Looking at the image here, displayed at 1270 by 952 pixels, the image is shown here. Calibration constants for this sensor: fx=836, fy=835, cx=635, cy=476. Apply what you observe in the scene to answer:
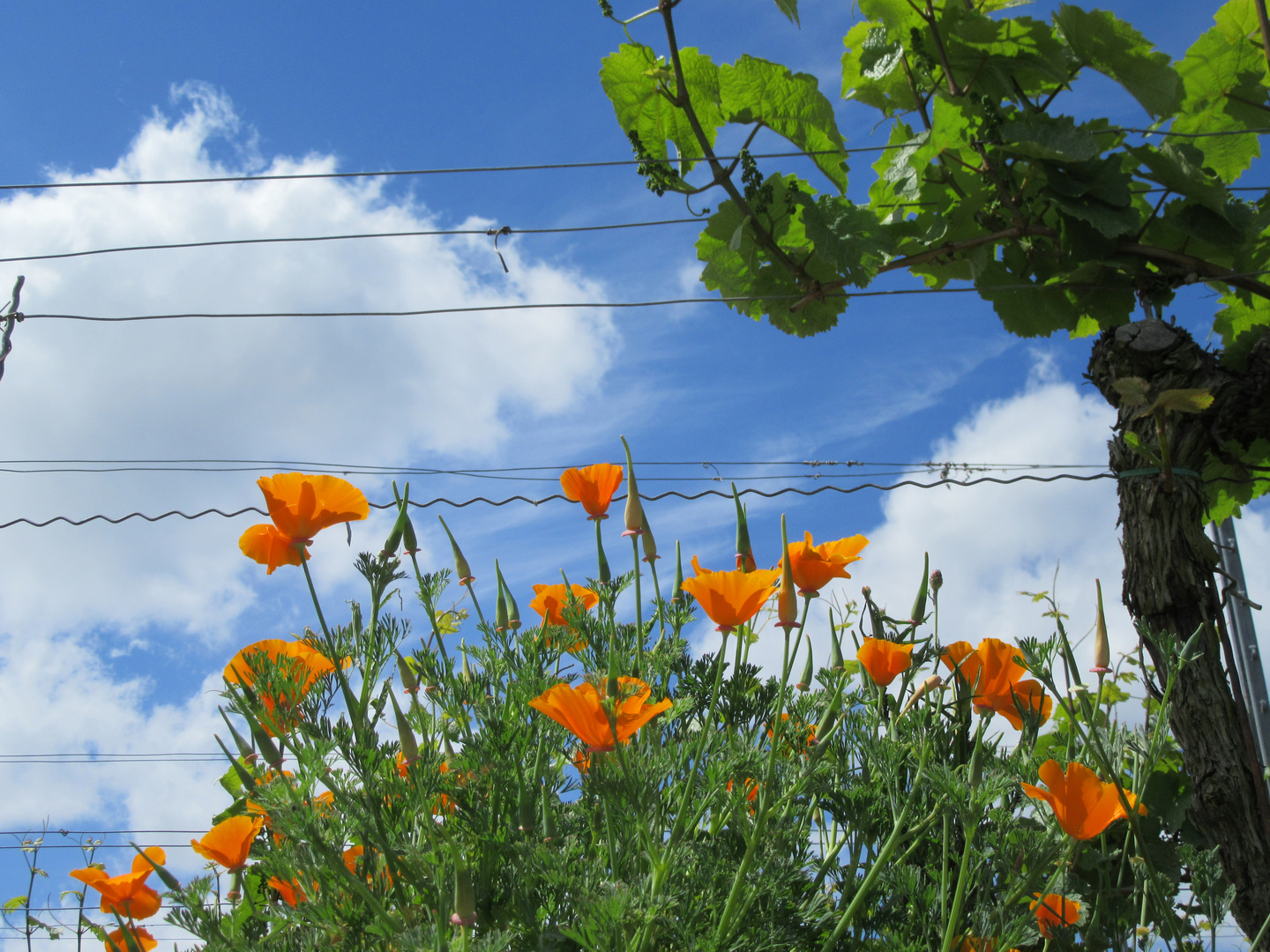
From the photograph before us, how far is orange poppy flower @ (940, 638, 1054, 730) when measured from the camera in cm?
108

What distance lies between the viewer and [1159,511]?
1.70 meters

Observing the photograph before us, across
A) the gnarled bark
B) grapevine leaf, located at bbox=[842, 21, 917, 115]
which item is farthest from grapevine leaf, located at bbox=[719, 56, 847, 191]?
the gnarled bark

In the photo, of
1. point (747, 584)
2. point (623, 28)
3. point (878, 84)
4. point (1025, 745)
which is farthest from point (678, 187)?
point (1025, 745)

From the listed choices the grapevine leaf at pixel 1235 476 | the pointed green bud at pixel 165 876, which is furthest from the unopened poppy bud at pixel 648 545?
the grapevine leaf at pixel 1235 476

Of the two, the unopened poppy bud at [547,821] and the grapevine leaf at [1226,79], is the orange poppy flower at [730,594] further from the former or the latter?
the grapevine leaf at [1226,79]

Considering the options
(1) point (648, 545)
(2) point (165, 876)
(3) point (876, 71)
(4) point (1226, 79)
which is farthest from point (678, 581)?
(4) point (1226, 79)

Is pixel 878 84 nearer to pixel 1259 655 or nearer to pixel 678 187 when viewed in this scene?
pixel 678 187

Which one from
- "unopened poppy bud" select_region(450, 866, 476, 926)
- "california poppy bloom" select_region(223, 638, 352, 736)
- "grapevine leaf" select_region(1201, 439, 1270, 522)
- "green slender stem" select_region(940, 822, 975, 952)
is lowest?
"green slender stem" select_region(940, 822, 975, 952)

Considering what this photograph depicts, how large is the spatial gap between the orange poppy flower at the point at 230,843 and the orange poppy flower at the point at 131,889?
15cm

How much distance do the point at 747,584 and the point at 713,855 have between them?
302mm

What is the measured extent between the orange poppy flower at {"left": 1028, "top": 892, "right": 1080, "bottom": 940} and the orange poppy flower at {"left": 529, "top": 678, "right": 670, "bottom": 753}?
0.55 metres

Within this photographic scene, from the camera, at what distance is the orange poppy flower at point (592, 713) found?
84 cm

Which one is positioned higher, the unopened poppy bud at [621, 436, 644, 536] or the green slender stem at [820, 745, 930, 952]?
the unopened poppy bud at [621, 436, 644, 536]

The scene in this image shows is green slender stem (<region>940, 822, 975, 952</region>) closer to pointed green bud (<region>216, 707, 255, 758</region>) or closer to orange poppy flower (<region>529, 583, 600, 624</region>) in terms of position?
orange poppy flower (<region>529, 583, 600, 624</region>)
